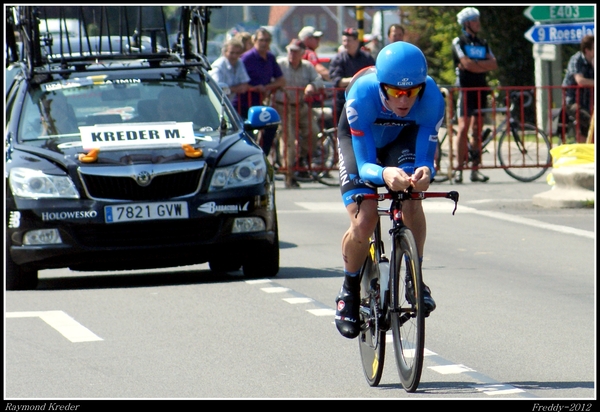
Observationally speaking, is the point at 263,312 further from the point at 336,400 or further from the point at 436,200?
the point at 436,200

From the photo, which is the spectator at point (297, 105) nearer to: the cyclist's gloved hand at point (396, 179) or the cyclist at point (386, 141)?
the cyclist at point (386, 141)

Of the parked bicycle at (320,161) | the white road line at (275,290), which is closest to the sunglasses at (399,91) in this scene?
the white road line at (275,290)

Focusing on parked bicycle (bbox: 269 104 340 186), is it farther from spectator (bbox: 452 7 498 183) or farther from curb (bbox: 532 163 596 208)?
curb (bbox: 532 163 596 208)

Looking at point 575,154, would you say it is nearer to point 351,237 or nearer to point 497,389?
point 351,237

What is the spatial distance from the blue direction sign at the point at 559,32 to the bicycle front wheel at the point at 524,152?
181cm

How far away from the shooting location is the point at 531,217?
597 inches

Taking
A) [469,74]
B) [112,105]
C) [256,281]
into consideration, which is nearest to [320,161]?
[469,74]

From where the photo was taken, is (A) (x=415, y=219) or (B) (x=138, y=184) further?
(B) (x=138, y=184)

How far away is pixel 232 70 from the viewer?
62.0 feet

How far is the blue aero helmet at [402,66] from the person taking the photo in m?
6.45

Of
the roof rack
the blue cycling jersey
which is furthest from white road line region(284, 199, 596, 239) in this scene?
the blue cycling jersey

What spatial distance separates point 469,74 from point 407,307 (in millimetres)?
13542

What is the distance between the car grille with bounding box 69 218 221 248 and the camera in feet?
34.0

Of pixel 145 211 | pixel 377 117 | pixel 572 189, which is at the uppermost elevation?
pixel 377 117
